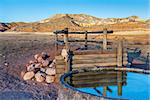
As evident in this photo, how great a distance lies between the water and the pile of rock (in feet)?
18.5

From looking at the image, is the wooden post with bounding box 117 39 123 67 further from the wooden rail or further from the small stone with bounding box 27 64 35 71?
the small stone with bounding box 27 64 35 71

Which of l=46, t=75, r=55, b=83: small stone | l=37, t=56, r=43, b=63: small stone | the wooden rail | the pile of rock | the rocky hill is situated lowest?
l=46, t=75, r=55, b=83: small stone

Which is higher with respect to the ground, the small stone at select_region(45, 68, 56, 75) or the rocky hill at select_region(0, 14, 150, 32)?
the rocky hill at select_region(0, 14, 150, 32)

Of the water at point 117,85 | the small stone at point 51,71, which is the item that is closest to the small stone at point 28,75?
the small stone at point 51,71

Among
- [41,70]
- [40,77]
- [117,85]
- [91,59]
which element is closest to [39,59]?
[41,70]

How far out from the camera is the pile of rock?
12.4 m

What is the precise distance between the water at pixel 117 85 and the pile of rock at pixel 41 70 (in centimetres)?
564

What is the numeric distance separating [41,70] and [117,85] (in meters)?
6.97

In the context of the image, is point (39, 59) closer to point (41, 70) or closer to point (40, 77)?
point (41, 70)

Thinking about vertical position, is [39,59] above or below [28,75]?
above

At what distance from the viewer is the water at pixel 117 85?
559 centimetres

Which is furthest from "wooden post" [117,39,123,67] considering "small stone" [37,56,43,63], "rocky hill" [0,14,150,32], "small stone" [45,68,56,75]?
"rocky hill" [0,14,150,32]

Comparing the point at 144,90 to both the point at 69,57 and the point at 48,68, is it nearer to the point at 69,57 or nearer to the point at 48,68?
the point at 69,57

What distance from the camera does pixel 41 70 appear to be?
42.5 feet
